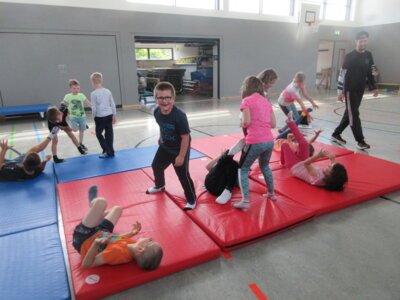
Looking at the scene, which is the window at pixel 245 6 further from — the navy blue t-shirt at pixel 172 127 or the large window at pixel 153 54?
the navy blue t-shirt at pixel 172 127

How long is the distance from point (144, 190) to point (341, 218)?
2131 mm

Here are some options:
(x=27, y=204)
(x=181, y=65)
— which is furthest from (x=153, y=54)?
(x=27, y=204)

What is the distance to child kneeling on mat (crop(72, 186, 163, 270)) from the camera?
197 centimetres

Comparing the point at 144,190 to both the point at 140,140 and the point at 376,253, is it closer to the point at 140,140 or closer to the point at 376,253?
the point at 376,253

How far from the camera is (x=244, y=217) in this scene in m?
2.68

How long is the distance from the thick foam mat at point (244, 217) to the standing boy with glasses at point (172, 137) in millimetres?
221

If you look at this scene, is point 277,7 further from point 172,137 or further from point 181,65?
point 172,137

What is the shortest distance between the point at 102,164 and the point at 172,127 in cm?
200

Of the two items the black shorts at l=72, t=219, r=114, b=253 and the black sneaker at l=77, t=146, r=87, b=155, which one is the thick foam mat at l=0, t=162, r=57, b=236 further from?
the black sneaker at l=77, t=146, r=87, b=155

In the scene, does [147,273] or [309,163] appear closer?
[147,273]

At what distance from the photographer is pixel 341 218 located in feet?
9.30

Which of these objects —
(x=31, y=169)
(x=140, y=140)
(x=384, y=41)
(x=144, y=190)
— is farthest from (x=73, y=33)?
(x=384, y=41)

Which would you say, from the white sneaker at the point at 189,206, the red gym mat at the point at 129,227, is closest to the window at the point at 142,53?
the red gym mat at the point at 129,227

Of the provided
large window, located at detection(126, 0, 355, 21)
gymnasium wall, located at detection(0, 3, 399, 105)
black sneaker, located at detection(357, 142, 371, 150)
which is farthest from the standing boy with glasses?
large window, located at detection(126, 0, 355, 21)
